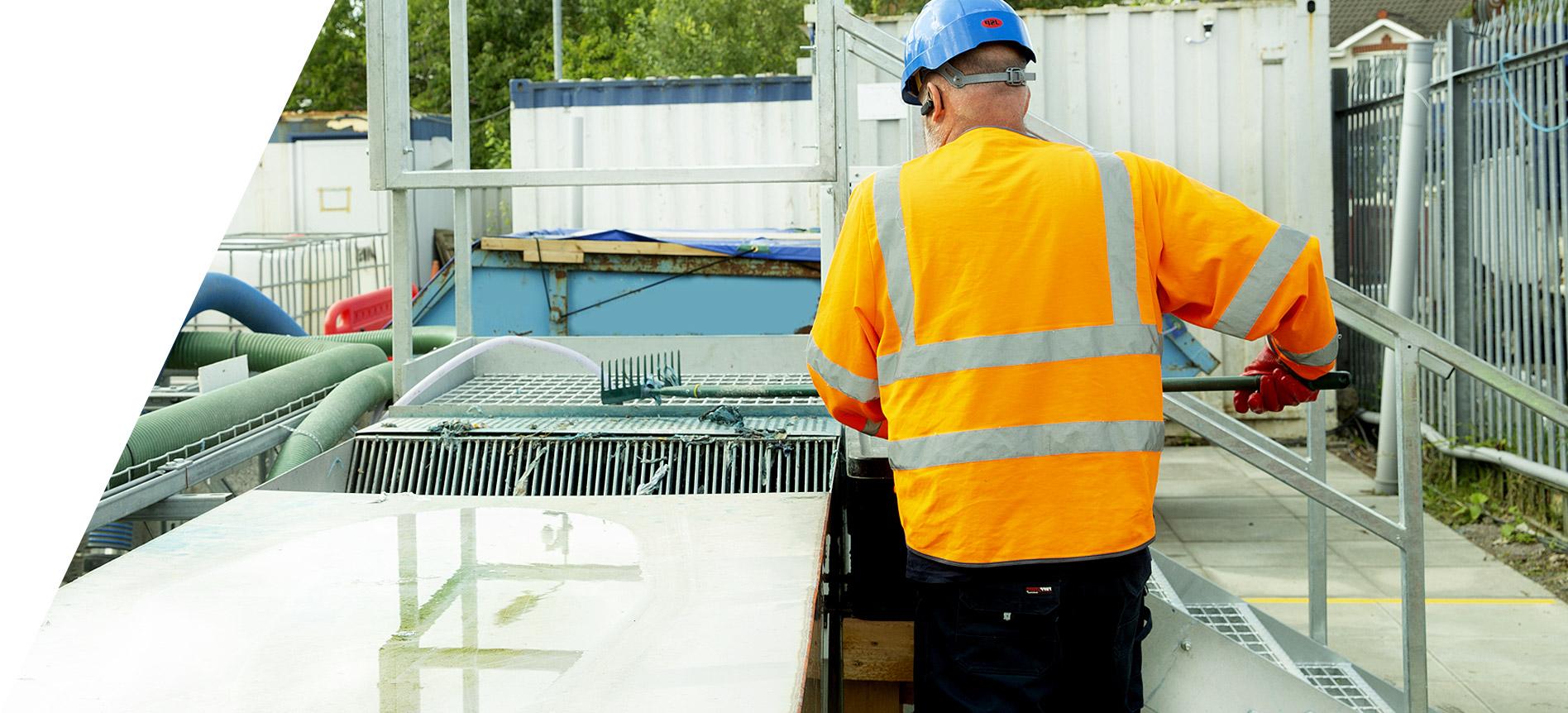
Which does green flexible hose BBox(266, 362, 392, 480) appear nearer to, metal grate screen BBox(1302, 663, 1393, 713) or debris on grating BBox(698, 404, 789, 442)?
debris on grating BBox(698, 404, 789, 442)

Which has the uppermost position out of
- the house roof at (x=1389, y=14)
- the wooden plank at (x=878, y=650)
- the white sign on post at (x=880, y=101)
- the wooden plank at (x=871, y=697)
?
the house roof at (x=1389, y=14)

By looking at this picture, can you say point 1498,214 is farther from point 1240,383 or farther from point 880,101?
point 1240,383

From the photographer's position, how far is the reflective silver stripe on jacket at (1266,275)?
2596 mm

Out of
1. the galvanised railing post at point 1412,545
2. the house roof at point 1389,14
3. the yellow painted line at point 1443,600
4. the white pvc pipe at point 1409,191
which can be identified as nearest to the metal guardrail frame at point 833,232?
the galvanised railing post at point 1412,545

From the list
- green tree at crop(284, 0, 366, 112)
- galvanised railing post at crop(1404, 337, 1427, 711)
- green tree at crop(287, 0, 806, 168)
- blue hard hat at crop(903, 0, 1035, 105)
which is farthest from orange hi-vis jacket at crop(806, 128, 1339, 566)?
green tree at crop(284, 0, 366, 112)

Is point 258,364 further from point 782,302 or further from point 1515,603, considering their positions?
point 1515,603

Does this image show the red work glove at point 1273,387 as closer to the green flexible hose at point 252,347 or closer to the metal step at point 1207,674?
the metal step at point 1207,674

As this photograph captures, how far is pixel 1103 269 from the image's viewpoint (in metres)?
2.56

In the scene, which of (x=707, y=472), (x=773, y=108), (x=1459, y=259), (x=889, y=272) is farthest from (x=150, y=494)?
(x=773, y=108)

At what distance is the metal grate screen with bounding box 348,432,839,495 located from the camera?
3.75 metres

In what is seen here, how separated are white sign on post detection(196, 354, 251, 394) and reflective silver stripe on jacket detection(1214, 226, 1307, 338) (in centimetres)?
328

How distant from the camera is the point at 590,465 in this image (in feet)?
12.5

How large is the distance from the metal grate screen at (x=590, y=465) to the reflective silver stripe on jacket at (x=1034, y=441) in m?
1.14

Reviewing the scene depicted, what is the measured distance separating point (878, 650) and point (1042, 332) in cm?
118
